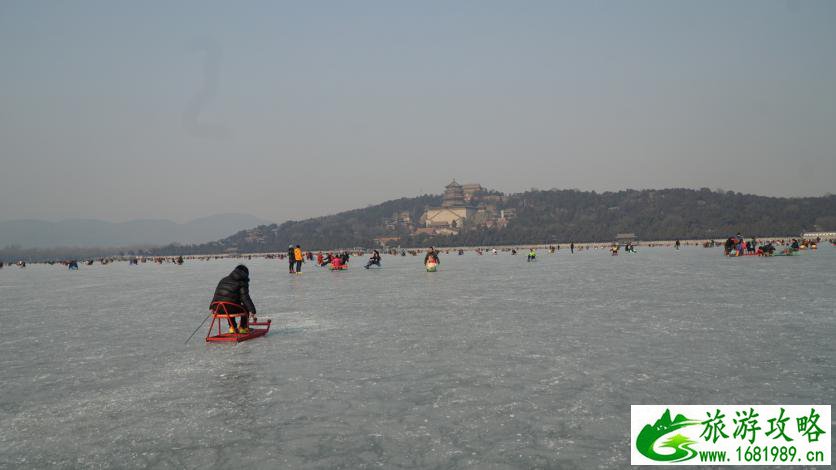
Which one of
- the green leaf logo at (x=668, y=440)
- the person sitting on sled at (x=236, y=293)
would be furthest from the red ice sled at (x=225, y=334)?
the green leaf logo at (x=668, y=440)

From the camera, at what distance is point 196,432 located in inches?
268

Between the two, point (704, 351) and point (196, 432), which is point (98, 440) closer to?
point (196, 432)

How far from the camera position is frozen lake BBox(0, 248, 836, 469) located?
6230 millimetres

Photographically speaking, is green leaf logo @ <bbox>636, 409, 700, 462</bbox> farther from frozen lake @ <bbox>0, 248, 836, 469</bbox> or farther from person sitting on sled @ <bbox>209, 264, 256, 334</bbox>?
person sitting on sled @ <bbox>209, 264, 256, 334</bbox>

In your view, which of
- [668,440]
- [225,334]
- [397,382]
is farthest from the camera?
[225,334]

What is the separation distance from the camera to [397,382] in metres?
8.90

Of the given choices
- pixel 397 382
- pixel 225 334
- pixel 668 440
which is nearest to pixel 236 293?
pixel 225 334

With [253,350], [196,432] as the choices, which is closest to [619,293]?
[253,350]

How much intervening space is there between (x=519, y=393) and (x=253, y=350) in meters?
5.92

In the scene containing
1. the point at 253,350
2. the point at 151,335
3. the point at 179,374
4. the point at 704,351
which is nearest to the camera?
the point at 179,374

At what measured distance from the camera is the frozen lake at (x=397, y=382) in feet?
20.4

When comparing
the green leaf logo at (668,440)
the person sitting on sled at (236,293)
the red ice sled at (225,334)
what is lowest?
the green leaf logo at (668,440)

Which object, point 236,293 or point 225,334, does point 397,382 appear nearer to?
point 236,293

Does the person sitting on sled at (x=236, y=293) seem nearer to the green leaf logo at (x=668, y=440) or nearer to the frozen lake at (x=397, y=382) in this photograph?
the frozen lake at (x=397, y=382)
